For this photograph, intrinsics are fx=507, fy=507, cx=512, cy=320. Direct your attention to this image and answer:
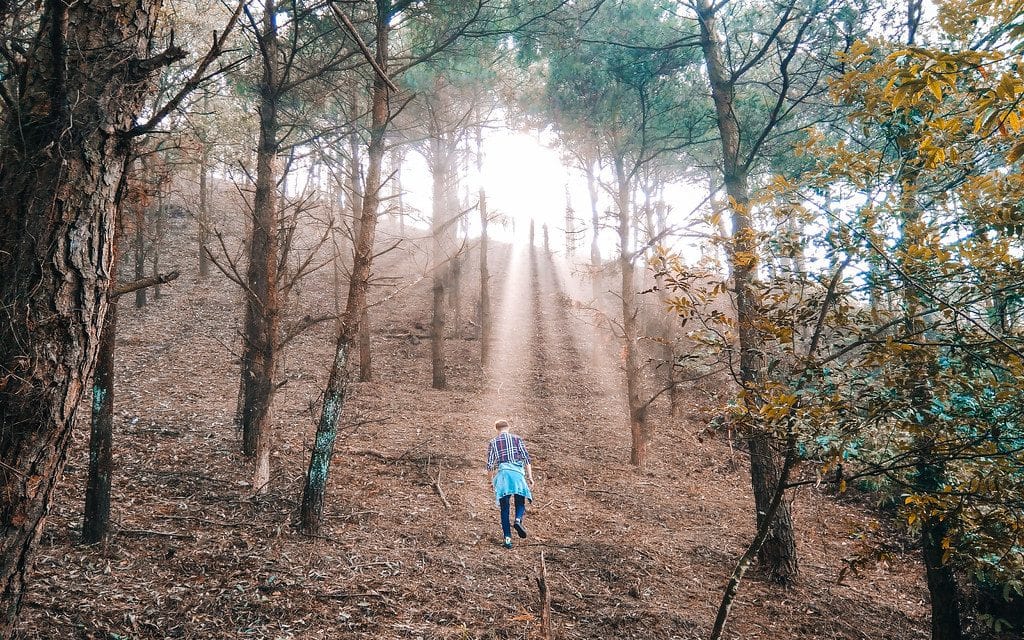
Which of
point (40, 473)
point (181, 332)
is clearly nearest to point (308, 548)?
point (40, 473)

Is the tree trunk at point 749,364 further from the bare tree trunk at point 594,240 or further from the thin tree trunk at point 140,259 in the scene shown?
the thin tree trunk at point 140,259

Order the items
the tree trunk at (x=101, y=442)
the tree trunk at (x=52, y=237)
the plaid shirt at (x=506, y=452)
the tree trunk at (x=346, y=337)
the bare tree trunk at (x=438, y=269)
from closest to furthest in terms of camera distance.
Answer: the tree trunk at (x=52, y=237), the tree trunk at (x=101, y=442), the tree trunk at (x=346, y=337), the plaid shirt at (x=506, y=452), the bare tree trunk at (x=438, y=269)

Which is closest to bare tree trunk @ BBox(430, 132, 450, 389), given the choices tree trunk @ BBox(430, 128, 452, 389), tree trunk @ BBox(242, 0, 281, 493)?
tree trunk @ BBox(430, 128, 452, 389)

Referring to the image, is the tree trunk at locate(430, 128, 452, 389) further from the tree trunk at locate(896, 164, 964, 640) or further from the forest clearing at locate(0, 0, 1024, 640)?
the tree trunk at locate(896, 164, 964, 640)

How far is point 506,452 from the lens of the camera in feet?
22.3

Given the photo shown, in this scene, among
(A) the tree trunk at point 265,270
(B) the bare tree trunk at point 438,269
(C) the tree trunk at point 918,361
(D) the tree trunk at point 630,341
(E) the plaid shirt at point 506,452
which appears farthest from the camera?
(B) the bare tree trunk at point 438,269

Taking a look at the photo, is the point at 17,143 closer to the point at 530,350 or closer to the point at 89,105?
the point at 89,105

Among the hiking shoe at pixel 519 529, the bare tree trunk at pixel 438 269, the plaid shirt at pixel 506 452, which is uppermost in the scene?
the bare tree trunk at pixel 438 269

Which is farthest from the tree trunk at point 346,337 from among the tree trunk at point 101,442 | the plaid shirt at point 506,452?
the plaid shirt at point 506,452

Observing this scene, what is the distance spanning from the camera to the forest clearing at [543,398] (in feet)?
7.82

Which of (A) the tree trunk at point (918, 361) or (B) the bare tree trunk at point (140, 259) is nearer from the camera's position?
(A) the tree trunk at point (918, 361)

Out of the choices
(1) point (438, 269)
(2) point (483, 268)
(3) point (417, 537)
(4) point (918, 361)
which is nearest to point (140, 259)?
(1) point (438, 269)

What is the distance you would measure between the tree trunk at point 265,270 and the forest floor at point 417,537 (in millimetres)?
585

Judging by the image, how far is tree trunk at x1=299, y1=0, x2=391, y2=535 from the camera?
5777mm
